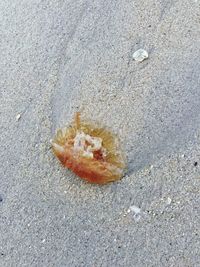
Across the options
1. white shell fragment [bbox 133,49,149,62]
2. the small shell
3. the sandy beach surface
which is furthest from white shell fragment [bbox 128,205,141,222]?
white shell fragment [bbox 133,49,149,62]

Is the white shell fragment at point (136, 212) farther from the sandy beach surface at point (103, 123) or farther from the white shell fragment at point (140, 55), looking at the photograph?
the white shell fragment at point (140, 55)

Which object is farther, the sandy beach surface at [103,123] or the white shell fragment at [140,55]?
the white shell fragment at [140,55]

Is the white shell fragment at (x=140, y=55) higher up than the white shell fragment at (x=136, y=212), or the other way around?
the white shell fragment at (x=140, y=55)

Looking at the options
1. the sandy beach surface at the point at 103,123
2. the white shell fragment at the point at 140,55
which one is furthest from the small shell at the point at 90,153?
the white shell fragment at the point at 140,55

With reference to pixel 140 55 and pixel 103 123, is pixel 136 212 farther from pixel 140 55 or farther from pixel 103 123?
pixel 140 55

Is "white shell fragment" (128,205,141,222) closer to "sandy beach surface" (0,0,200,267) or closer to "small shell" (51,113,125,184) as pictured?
"sandy beach surface" (0,0,200,267)

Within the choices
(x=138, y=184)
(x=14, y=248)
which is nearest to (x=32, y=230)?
(x=14, y=248)

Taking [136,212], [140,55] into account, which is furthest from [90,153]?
[140,55]
